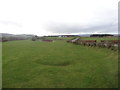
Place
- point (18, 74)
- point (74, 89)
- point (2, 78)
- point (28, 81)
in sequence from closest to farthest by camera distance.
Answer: point (74, 89) → point (28, 81) → point (2, 78) → point (18, 74)

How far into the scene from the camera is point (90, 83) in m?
5.19

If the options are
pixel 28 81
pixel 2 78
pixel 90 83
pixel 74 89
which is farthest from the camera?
pixel 2 78

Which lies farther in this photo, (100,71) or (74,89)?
(100,71)

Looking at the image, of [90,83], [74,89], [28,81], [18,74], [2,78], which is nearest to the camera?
[74,89]

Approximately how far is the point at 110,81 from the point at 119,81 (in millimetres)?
375

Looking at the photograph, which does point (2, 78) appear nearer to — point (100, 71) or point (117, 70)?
point (100, 71)

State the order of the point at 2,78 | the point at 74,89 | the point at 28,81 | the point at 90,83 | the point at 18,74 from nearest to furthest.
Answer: the point at 74,89 < the point at 90,83 < the point at 28,81 < the point at 2,78 < the point at 18,74

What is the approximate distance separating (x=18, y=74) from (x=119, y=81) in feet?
16.6

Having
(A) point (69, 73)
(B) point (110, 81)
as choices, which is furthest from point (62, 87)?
(B) point (110, 81)

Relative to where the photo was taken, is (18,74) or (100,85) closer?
(100,85)

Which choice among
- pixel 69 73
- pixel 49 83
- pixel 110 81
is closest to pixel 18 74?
pixel 49 83

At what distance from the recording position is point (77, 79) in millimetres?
5656

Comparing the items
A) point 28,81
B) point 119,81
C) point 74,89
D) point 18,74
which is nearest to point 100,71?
point 119,81

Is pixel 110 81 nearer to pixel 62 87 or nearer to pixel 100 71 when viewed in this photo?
pixel 100 71
